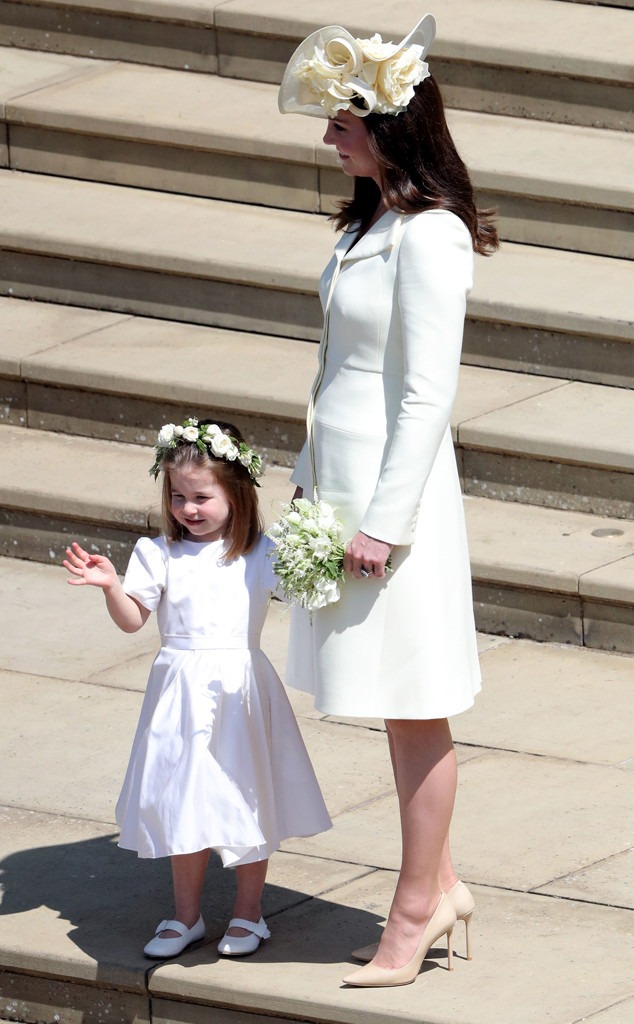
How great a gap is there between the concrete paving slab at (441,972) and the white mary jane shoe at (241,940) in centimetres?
3

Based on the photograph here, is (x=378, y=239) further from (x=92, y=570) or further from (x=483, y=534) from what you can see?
(x=483, y=534)

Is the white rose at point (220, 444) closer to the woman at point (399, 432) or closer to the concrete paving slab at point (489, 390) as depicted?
the woman at point (399, 432)

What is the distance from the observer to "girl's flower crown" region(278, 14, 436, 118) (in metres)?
4.03

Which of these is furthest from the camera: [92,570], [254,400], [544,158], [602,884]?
[544,158]

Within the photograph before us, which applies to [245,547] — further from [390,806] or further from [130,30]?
[130,30]

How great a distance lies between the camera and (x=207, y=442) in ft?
14.5

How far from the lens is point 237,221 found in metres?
8.21

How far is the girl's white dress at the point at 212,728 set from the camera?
4383 millimetres

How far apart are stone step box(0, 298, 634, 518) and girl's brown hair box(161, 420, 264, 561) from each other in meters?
2.46

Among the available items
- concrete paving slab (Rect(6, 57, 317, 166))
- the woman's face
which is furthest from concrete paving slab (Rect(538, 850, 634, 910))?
concrete paving slab (Rect(6, 57, 317, 166))

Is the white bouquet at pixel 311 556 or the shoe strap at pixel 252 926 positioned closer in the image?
the white bouquet at pixel 311 556

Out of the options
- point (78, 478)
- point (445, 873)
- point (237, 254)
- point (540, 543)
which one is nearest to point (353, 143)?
point (445, 873)

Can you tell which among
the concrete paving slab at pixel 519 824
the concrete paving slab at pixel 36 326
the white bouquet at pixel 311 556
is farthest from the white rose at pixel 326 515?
the concrete paving slab at pixel 36 326

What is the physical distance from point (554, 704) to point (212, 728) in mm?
1788
